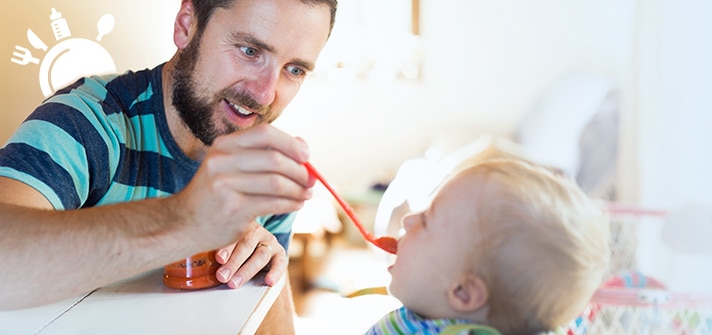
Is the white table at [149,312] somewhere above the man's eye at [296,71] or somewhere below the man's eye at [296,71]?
below

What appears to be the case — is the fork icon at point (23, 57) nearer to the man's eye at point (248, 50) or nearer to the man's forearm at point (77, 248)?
the man's eye at point (248, 50)

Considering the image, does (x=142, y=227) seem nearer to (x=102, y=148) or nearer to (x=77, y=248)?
(x=77, y=248)

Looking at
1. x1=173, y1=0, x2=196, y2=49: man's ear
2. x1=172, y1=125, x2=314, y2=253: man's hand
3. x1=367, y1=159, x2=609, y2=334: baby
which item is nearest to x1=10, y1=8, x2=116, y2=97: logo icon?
x1=173, y1=0, x2=196, y2=49: man's ear

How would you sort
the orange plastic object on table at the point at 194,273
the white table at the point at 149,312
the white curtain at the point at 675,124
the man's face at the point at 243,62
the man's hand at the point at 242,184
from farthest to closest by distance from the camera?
the white curtain at the point at 675,124
the man's face at the point at 243,62
the orange plastic object on table at the point at 194,273
the white table at the point at 149,312
the man's hand at the point at 242,184

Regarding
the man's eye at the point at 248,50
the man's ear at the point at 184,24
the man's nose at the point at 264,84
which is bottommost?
the man's nose at the point at 264,84

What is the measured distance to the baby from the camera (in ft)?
2.87

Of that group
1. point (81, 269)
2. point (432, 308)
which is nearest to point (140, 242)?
point (81, 269)

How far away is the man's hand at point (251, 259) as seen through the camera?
3.84ft

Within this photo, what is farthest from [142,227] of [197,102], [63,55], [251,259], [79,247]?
[63,55]

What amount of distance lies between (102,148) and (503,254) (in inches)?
28.7

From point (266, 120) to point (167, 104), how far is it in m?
0.22

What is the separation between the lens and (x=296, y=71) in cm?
152

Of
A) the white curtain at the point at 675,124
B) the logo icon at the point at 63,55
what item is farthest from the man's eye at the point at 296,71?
the white curtain at the point at 675,124

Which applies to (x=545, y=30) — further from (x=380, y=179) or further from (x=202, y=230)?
(x=202, y=230)
